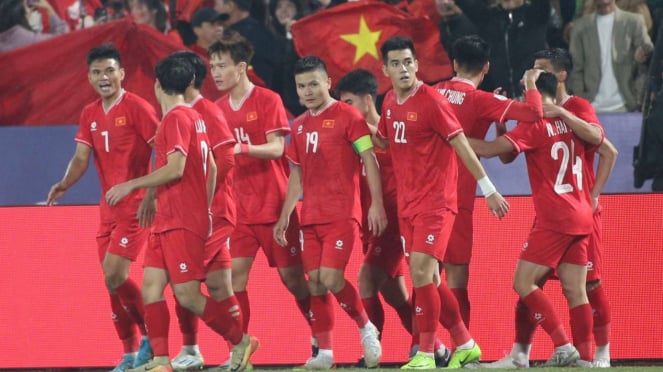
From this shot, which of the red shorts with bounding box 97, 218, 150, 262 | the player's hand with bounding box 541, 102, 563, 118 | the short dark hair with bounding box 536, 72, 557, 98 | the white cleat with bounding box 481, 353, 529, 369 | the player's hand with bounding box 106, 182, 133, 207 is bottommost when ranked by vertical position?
the white cleat with bounding box 481, 353, 529, 369

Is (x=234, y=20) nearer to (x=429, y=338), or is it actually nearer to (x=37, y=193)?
(x=37, y=193)

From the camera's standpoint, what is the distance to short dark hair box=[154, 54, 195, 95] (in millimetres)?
9141

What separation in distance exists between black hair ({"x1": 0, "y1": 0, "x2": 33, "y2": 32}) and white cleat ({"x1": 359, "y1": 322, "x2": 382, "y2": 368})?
18.3ft

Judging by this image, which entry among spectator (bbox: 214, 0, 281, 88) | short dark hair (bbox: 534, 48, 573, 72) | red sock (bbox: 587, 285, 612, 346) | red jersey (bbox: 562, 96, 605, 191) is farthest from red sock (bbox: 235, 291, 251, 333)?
spectator (bbox: 214, 0, 281, 88)

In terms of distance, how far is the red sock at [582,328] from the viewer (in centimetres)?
952

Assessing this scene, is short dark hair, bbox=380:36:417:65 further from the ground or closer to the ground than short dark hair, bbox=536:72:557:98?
further from the ground

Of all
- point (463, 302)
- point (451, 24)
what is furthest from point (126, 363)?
point (451, 24)

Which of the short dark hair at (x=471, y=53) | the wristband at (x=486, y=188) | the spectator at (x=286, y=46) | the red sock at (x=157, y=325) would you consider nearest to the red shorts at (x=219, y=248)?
the red sock at (x=157, y=325)

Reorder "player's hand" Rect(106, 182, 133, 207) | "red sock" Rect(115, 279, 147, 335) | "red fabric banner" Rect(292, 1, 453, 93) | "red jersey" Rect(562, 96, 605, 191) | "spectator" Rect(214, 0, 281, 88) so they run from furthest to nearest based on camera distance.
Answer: "spectator" Rect(214, 0, 281, 88) < "red fabric banner" Rect(292, 1, 453, 93) < "red sock" Rect(115, 279, 147, 335) < "red jersey" Rect(562, 96, 605, 191) < "player's hand" Rect(106, 182, 133, 207)

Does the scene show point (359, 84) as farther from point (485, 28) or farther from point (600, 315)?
point (485, 28)

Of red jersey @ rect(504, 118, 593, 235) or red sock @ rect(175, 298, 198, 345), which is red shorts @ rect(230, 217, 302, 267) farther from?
red jersey @ rect(504, 118, 593, 235)

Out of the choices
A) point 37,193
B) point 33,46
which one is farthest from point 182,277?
point 33,46

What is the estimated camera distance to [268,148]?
994cm

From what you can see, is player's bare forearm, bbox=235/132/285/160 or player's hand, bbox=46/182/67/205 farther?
player's hand, bbox=46/182/67/205
